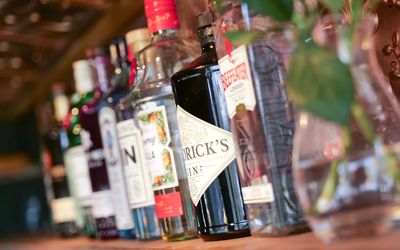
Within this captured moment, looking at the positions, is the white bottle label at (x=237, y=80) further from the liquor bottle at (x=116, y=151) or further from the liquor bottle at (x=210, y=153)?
the liquor bottle at (x=116, y=151)

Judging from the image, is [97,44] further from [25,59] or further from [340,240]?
[340,240]

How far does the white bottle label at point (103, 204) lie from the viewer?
135cm

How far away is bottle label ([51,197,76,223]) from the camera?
165cm

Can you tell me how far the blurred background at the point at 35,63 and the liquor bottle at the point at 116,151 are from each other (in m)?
0.15

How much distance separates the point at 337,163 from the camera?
59 cm

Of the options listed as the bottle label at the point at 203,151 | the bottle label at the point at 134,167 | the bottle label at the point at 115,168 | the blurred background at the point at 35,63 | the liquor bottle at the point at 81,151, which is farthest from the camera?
the blurred background at the point at 35,63

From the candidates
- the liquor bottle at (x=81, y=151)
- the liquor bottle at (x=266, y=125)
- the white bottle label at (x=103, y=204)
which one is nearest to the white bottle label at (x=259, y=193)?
the liquor bottle at (x=266, y=125)

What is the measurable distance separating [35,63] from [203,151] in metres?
1.44

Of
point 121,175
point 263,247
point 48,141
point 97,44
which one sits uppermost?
point 97,44

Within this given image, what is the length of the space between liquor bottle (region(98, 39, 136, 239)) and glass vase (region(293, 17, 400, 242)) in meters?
0.64

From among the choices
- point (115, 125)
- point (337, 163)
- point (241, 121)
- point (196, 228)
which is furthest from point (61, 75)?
point (337, 163)

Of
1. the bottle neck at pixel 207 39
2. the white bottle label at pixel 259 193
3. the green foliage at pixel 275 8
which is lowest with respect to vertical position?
the white bottle label at pixel 259 193

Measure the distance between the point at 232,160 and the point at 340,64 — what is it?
333mm

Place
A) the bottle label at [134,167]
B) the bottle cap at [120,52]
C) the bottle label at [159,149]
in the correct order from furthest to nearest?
the bottle cap at [120,52], the bottle label at [134,167], the bottle label at [159,149]
